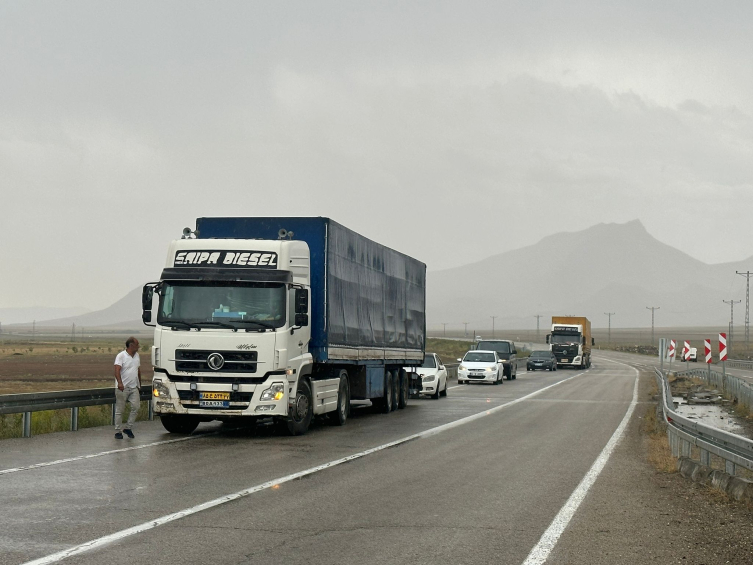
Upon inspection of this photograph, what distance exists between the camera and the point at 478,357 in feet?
145

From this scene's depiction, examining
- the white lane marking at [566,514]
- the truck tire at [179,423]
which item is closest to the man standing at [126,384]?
the truck tire at [179,423]

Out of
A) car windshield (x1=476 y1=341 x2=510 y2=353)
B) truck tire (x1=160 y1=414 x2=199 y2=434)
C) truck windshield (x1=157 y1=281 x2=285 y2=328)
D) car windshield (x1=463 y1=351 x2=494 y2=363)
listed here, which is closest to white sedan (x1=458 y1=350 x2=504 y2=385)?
car windshield (x1=463 y1=351 x2=494 y2=363)

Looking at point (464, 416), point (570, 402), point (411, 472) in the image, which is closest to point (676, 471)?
point (411, 472)

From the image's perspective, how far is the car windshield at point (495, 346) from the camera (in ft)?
173

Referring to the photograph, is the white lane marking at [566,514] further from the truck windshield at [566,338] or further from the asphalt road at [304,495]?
the truck windshield at [566,338]

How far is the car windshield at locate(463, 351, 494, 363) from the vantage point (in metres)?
43.8

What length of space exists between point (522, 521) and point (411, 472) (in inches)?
144

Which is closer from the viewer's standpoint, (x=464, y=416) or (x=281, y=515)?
(x=281, y=515)

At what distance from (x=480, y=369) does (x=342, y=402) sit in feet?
75.3

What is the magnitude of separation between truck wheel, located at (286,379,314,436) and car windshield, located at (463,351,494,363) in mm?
26110

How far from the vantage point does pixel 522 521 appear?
9.32 meters

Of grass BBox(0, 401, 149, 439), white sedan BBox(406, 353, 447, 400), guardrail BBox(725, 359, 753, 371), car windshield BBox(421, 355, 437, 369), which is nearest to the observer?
grass BBox(0, 401, 149, 439)

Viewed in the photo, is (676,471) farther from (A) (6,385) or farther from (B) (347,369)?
(A) (6,385)

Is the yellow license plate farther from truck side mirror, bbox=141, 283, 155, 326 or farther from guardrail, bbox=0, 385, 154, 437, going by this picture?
guardrail, bbox=0, 385, 154, 437
